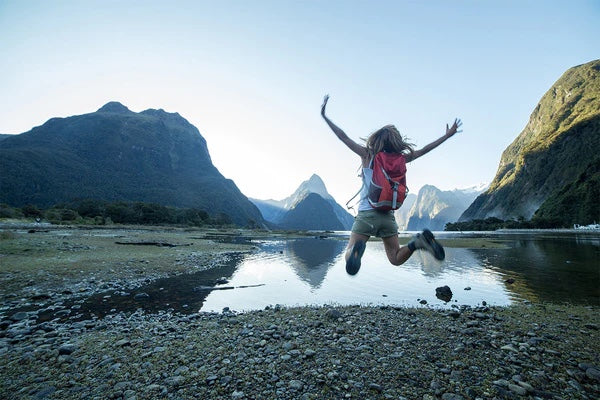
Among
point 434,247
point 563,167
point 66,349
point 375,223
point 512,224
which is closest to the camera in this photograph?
point 434,247

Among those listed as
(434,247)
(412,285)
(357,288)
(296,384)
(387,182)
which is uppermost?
(387,182)

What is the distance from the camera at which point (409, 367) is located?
233 inches

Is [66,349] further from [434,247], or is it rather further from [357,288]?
[357,288]

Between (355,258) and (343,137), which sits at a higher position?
(343,137)

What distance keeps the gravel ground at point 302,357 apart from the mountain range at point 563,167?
130m

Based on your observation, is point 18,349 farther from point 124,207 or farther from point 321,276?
point 124,207

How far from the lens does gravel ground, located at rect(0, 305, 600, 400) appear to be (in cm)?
504

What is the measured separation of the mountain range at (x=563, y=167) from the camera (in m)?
109

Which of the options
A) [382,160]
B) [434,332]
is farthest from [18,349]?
[434,332]

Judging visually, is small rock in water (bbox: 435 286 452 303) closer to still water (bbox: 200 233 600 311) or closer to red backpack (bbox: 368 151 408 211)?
still water (bbox: 200 233 600 311)

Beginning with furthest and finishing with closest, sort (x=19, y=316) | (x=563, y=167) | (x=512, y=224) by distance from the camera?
1. (x=563, y=167)
2. (x=512, y=224)
3. (x=19, y=316)

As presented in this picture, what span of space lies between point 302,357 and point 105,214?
120 metres

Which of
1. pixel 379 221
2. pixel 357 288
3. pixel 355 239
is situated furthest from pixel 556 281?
pixel 355 239

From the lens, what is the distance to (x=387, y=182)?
5305 mm
